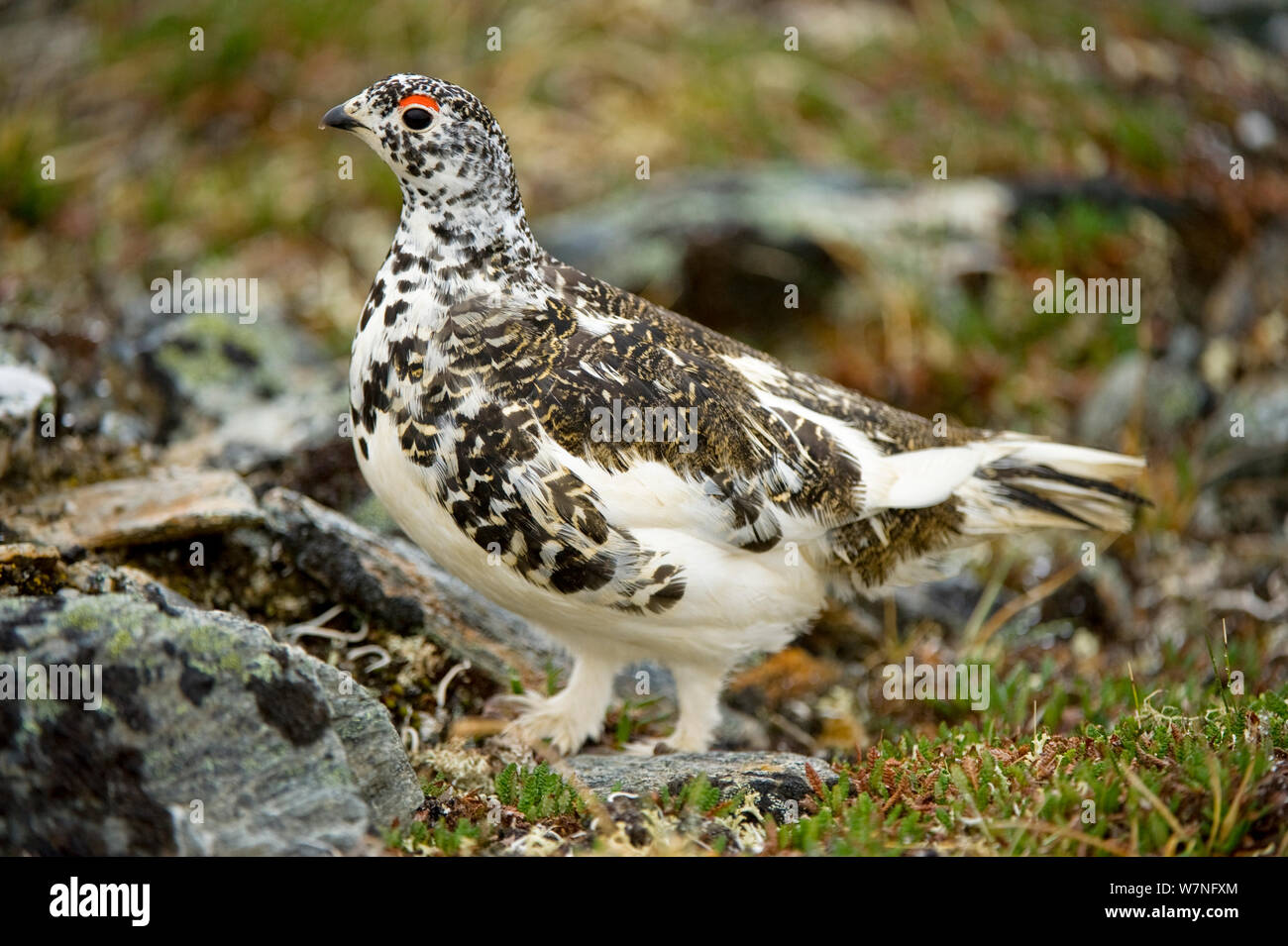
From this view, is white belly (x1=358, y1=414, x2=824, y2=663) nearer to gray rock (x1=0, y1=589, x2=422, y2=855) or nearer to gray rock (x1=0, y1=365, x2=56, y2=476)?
gray rock (x1=0, y1=589, x2=422, y2=855)

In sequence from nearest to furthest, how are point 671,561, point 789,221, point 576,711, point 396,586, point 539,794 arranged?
point 539,794, point 671,561, point 576,711, point 396,586, point 789,221

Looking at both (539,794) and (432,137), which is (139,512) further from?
(539,794)

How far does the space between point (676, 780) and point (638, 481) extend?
983mm

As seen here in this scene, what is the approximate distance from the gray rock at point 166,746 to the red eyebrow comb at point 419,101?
1788 mm

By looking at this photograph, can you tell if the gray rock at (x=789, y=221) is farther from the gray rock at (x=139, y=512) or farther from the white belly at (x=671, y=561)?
the white belly at (x=671, y=561)

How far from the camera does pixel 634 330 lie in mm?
4105

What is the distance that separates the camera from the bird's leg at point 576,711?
4445 mm

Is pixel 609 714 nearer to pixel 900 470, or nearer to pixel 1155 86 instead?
pixel 900 470

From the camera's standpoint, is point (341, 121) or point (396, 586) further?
point (396, 586)

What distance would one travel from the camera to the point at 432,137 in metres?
3.90

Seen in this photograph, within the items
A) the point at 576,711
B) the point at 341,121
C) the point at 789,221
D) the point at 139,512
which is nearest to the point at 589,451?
the point at 576,711

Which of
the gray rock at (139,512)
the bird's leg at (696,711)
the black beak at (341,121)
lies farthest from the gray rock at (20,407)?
the bird's leg at (696,711)

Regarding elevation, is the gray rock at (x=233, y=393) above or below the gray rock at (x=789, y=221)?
below

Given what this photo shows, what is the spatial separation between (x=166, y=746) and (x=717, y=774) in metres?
1.70
